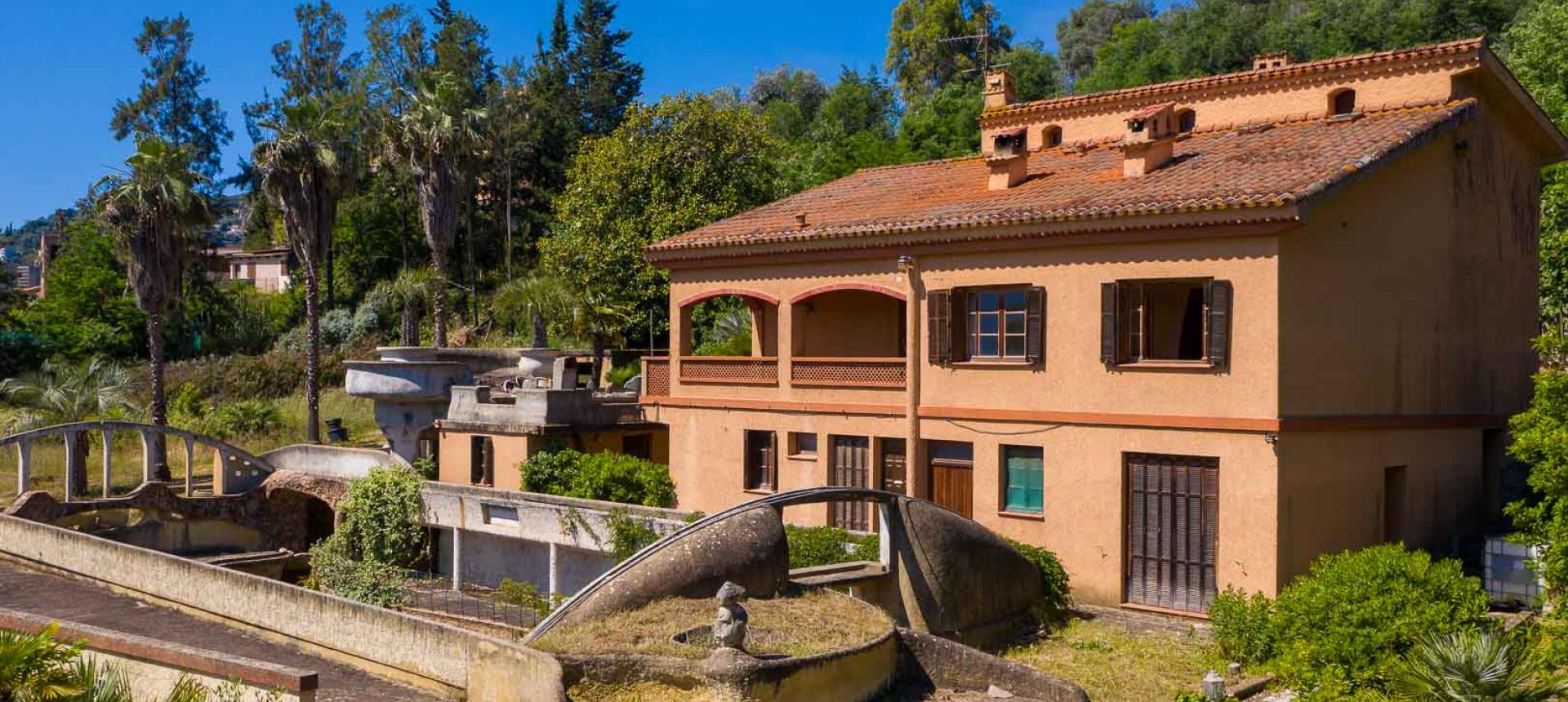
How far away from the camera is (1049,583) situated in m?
21.0

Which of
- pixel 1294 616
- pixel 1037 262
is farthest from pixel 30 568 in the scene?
pixel 1294 616

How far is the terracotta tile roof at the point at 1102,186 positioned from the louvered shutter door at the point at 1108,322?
1.20 m

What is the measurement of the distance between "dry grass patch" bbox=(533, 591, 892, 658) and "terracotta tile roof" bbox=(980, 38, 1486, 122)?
1428 cm

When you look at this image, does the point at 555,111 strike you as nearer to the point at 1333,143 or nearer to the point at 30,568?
the point at 30,568

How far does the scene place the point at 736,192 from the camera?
43.0m

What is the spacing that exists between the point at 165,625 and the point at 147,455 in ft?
56.8

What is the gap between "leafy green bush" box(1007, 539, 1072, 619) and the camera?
823 inches

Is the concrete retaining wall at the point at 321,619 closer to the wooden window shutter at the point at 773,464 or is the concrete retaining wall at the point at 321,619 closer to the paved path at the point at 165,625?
the paved path at the point at 165,625

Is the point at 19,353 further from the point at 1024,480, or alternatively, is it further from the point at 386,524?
the point at 1024,480

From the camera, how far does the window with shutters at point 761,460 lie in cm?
2647

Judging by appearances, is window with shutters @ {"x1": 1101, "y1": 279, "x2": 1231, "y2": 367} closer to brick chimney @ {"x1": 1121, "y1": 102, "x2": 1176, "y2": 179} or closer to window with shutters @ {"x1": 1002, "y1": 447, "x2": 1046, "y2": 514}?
window with shutters @ {"x1": 1002, "y1": 447, "x2": 1046, "y2": 514}

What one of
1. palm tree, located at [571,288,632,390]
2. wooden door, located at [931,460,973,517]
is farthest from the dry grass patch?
palm tree, located at [571,288,632,390]

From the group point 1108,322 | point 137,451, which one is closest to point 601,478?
point 1108,322

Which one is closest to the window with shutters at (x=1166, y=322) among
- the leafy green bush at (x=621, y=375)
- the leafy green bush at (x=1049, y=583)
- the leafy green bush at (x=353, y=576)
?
the leafy green bush at (x=1049, y=583)
